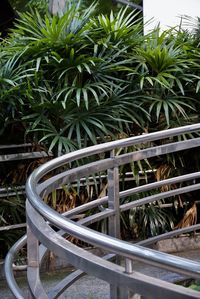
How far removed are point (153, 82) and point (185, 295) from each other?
10.8 ft

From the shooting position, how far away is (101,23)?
4066 millimetres

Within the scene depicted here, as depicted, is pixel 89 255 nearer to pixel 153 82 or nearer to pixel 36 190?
pixel 36 190

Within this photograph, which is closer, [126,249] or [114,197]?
[126,249]

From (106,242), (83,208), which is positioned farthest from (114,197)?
(106,242)

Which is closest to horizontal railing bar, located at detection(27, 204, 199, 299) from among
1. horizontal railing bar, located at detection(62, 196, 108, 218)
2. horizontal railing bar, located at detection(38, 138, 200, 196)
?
horizontal railing bar, located at detection(38, 138, 200, 196)

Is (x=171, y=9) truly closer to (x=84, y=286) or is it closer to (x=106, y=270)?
(x=84, y=286)

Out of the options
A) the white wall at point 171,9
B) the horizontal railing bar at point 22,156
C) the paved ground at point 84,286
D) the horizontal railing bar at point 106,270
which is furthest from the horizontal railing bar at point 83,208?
the white wall at point 171,9

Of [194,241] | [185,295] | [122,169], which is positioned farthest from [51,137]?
[185,295]

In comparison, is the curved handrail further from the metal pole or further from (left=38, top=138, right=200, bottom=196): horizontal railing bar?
the metal pole

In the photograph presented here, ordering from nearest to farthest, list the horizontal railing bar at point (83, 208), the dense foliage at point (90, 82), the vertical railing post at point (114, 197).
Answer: the horizontal railing bar at point (83, 208) < the vertical railing post at point (114, 197) < the dense foliage at point (90, 82)

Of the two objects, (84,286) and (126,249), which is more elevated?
(126,249)

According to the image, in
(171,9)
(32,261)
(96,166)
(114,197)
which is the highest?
(171,9)

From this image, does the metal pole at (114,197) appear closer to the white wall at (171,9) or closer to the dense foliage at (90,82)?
the dense foliage at (90,82)

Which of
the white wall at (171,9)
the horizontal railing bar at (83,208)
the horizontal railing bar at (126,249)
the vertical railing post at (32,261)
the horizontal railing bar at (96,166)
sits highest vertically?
the white wall at (171,9)
